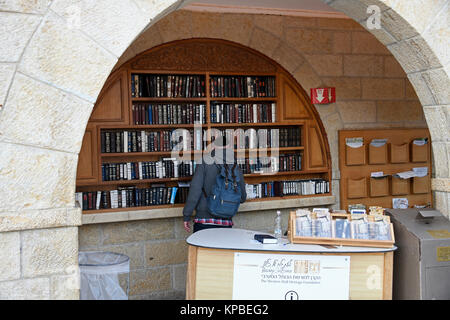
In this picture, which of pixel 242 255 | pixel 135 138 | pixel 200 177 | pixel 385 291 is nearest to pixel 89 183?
pixel 135 138

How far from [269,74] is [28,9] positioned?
10.4 feet

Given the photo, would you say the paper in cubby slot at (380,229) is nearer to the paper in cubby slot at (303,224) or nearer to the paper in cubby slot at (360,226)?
the paper in cubby slot at (360,226)

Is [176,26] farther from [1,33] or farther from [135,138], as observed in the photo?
[1,33]

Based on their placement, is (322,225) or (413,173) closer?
(322,225)

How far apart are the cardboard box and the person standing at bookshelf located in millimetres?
1514

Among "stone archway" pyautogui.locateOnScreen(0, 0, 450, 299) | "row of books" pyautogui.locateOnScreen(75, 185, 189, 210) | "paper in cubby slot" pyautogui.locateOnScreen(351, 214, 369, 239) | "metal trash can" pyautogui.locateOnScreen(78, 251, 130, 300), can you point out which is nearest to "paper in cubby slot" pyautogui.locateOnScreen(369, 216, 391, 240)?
"paper in cubby slot" pyautogui.locateOnScreen(351, 214, 369, 239)

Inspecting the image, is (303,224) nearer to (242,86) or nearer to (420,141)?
(242,86)

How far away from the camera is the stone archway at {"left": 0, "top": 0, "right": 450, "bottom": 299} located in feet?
8.33

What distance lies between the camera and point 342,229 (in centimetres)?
338

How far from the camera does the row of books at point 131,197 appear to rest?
4.72 m

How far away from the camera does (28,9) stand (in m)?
2.58

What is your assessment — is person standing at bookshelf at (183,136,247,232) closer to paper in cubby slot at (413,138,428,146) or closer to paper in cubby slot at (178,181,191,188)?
paper in cubby slot at (178,181,191,188)

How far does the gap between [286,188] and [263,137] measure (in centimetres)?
62

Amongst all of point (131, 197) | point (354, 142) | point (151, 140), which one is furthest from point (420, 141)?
point (131, 197)
